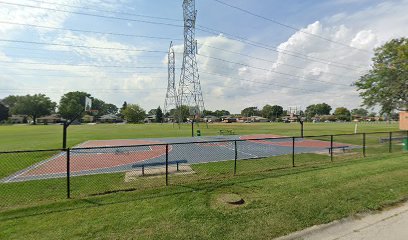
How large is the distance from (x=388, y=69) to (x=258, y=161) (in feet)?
83.7

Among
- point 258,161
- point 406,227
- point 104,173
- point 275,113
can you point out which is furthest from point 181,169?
point 275,113

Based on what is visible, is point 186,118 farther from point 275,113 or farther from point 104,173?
point 104,173

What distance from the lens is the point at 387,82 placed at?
31.2m

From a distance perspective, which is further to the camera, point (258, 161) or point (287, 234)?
point (258, 161)

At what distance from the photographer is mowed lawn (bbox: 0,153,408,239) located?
5.19 meters

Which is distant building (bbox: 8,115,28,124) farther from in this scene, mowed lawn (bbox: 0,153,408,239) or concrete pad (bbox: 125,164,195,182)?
mowed lawn (bbox: 0,153,408,239)

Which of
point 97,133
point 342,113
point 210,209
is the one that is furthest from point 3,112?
point 342,113

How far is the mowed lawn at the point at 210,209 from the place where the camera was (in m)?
Result: 5.19

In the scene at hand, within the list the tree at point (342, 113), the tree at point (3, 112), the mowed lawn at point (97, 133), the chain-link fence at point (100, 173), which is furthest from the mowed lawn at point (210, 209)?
the tree at point (342, 113)

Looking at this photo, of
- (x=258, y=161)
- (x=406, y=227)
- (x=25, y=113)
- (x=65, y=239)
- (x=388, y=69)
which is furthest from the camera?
(x=25, y=113)

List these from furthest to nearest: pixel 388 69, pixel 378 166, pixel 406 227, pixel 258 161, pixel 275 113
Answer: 1. pixel 275 113
2. pixel 388 69
3. pixel 258 161
4. pixel 378 166
5. pixel 406 227

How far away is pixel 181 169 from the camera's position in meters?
12.3

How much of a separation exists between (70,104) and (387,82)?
5269 inches

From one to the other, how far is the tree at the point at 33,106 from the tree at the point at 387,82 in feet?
414
